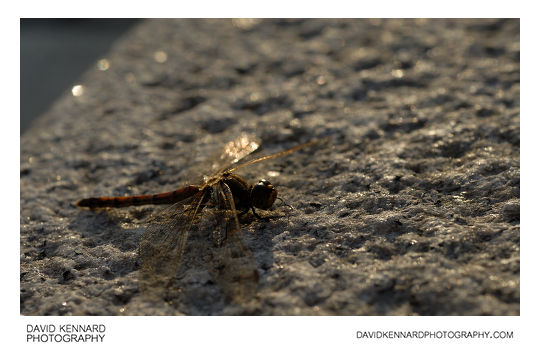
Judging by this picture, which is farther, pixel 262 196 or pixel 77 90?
pixel 77 90

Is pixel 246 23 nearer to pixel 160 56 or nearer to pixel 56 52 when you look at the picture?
pixel 160 56

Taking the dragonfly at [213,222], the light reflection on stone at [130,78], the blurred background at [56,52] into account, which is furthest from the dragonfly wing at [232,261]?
the blurred background at [56,52]

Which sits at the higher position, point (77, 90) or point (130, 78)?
point (130, 78)

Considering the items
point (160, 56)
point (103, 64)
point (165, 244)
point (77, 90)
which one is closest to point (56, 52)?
point (103, 64)

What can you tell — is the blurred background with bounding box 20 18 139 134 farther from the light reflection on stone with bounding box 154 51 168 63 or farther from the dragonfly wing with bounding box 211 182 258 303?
the dragonfly wing with bounding box 211 182 258 303

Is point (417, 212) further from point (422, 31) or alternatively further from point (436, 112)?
point (422, 31)
